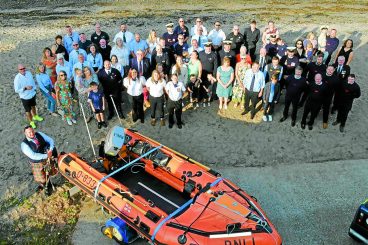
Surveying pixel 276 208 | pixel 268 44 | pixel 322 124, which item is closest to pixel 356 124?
pixel 322 124

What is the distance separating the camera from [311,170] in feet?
27.8

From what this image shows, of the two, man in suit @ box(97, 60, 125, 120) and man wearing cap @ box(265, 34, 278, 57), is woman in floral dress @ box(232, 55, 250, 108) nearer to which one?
man wearing cap @ box(265, 34, 278, 57)

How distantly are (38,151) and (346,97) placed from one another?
6.94 metres

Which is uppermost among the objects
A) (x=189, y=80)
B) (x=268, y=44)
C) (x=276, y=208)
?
(x=268, y=44)

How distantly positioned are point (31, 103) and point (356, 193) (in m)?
7.69

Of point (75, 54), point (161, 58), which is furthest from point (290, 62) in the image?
point (75, 54)

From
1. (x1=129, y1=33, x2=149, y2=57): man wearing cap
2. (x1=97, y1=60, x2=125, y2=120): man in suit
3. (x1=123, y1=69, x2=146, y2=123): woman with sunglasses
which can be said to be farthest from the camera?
(x1=129, y1=33, x2=149, y2=57): man wearing cap

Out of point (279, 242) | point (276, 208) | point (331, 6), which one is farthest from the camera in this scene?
point (331, 6)

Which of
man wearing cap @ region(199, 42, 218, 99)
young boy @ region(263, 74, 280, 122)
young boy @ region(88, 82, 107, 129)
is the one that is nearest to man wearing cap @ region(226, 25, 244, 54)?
man wearing cap @ region(199, 42, 218, 99)

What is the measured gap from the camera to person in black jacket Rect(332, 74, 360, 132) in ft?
29.7

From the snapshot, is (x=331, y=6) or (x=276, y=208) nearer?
(x=276, y=208)

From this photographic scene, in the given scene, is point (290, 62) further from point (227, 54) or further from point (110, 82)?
point (110, 82)

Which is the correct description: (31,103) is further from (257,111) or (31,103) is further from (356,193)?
(356,193)

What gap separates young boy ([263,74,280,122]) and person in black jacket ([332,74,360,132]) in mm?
1513
